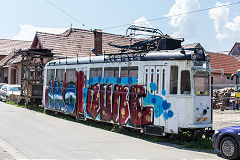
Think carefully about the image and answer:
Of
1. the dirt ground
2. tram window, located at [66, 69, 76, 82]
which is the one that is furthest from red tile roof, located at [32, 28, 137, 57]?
the dirt ground

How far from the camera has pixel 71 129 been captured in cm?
1384

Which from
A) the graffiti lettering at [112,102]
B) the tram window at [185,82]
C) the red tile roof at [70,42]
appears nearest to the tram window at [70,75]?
the graffiti lettering at [112,102]

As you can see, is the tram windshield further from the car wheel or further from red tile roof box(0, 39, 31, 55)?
red tile roof box(0, 39, 31, 55)

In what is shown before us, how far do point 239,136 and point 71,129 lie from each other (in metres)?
7.18

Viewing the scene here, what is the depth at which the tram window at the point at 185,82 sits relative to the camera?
11398 mm

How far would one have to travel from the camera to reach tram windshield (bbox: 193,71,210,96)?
11.6m

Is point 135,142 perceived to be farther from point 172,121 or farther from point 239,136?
point 239,136

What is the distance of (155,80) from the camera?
39.1 feet

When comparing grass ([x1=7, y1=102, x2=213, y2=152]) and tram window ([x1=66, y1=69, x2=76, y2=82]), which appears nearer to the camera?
grass ([x1=7, y1=102, x2=213, y2=152])

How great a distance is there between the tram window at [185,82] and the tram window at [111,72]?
3.12 meters

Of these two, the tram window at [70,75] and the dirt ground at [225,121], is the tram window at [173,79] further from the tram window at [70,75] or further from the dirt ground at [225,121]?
the tram window at [70,75]

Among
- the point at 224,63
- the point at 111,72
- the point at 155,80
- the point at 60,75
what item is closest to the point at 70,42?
the point at 60,75

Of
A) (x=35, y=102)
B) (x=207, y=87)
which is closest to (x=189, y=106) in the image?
(x=207, y=87)

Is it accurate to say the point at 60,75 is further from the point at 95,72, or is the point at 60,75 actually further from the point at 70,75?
the point at 95,72
